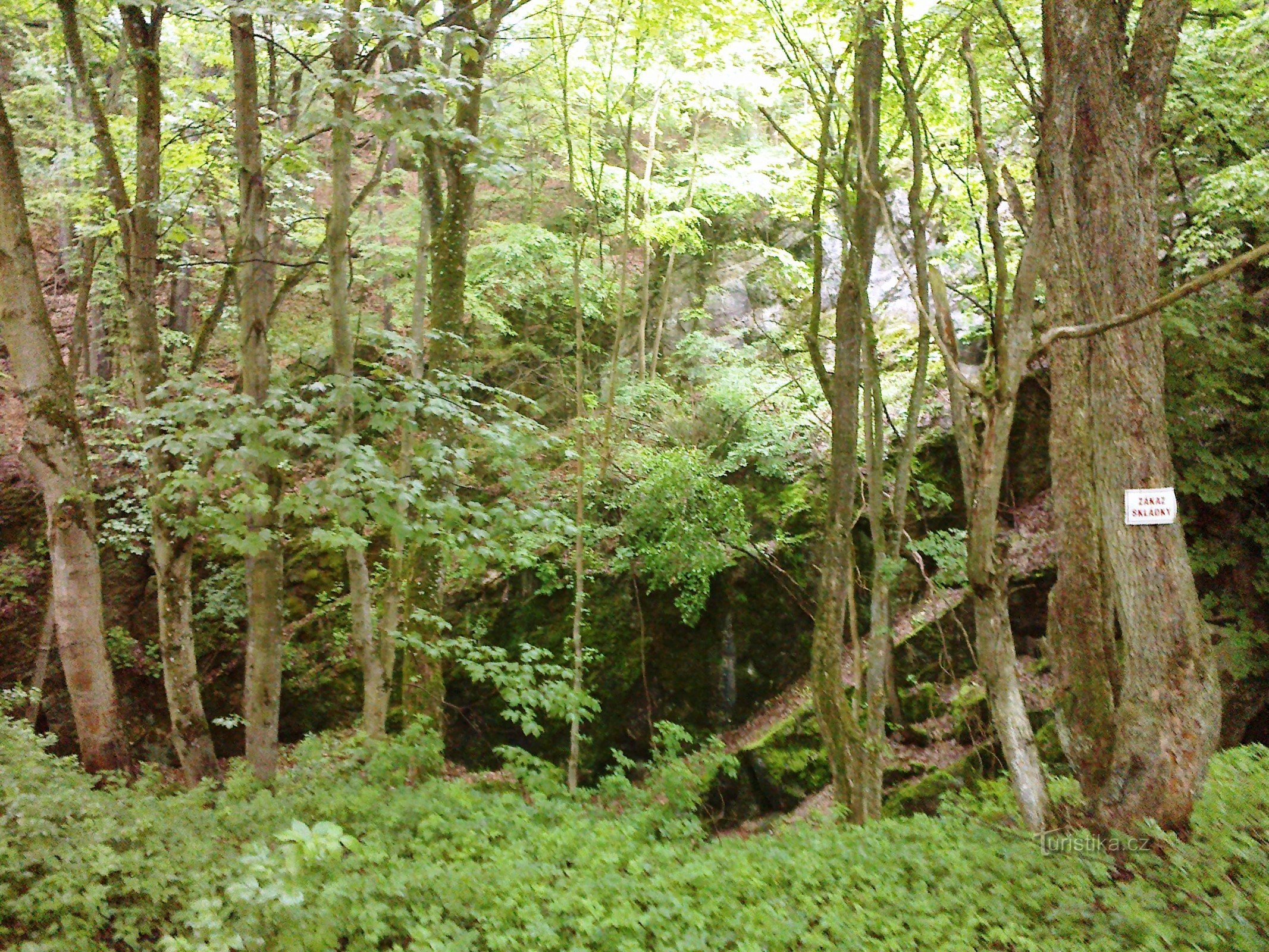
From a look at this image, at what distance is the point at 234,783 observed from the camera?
436cm

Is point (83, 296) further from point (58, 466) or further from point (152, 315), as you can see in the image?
point (58, 466)

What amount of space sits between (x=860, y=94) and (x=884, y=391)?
5544 millimetres

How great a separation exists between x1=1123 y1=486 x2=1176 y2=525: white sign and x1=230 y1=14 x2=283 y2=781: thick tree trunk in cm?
485

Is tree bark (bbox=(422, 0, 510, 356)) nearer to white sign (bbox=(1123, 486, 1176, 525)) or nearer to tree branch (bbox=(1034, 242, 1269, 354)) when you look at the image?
tree branch (bbox=(1034, 242, 1269, 354))

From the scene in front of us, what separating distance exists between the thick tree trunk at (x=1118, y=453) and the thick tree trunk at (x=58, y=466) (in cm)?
582

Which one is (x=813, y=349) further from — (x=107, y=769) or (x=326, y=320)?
(x=326, y=320)

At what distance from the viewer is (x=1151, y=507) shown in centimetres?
420

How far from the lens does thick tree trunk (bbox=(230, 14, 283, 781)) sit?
16.0 ft

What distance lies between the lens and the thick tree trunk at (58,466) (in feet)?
15.5

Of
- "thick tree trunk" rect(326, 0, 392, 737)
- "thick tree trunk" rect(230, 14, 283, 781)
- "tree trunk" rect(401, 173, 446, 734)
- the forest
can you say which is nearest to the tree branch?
the forest

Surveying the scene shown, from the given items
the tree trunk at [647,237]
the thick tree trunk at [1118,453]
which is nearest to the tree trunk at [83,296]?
the tree trunk at [647,237]

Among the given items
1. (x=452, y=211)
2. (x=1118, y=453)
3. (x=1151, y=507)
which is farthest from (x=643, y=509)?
(x=1151, y=507)

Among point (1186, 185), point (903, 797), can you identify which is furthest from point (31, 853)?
point (1186, 185)

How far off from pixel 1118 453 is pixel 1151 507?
334mm
